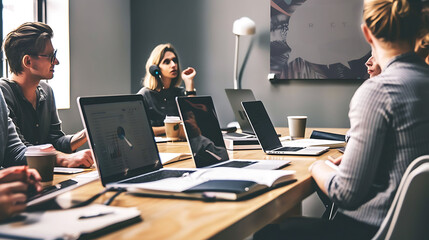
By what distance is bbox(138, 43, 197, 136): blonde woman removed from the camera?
3707 millimetres

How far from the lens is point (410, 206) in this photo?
111cm

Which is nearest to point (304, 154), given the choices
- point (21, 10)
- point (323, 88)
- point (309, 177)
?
point (309, 177)

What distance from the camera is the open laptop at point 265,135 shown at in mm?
1986

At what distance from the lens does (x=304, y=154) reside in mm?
1939

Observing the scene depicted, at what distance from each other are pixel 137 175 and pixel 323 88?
356 cm

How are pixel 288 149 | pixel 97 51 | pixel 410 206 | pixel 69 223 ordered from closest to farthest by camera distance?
pixel 69 223
pixel 410 206
pixel 288 149
pixel 97 51

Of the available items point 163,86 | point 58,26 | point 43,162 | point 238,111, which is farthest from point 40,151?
point 58,26

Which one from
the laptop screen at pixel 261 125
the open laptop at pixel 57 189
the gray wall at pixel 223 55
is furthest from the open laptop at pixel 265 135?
the gray wall at pixel 223 55

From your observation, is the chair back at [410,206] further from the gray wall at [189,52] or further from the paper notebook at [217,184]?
the gray wall at [189,52]

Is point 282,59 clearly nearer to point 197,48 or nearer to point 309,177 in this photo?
point 197,48

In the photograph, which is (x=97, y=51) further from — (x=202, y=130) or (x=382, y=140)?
(x=382, y=140)

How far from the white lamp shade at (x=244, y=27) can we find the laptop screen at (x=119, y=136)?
319cm

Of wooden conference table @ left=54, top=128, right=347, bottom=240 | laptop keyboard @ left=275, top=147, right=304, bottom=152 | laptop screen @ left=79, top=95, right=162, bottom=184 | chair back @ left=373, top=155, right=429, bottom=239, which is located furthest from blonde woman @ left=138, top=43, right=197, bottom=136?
chair back @ left=373, top=155, right=429, bottom=239

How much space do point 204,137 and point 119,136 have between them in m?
0.39
